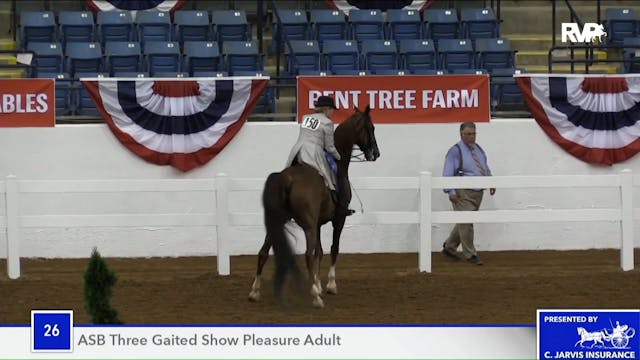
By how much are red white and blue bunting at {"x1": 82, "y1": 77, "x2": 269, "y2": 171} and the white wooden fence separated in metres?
1.76

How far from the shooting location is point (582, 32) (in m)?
21.1

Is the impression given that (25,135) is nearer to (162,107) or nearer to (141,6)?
(162,107)

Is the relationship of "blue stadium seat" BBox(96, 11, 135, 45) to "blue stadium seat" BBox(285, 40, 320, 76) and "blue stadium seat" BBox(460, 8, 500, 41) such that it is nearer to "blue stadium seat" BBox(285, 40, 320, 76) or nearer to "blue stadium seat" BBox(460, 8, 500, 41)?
"blue stadium seat" BBox(285, 40, 320, 76)

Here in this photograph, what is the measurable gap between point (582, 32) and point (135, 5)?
7.35 metres

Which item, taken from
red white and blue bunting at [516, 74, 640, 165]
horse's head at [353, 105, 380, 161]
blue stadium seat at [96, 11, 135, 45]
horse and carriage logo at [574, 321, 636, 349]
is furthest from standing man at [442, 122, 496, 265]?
horse and carriage logo at [574, 321, 636, 349]

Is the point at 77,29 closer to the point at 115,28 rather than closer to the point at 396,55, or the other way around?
the point at 115,28

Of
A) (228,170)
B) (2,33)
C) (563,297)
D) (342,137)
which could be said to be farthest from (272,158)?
(2,33)

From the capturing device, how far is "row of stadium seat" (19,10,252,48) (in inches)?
850

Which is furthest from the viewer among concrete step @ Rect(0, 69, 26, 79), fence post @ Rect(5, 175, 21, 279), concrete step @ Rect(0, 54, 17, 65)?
concrete step @ Rect(0, 54, 17, 65)

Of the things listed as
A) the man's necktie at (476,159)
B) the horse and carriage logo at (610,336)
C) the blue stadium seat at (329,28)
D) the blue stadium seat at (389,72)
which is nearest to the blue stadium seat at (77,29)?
the blue stadium seat at (329,28)

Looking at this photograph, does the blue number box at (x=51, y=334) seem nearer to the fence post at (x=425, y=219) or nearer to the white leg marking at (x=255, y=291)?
the white leg marking at (x=255, y=291)

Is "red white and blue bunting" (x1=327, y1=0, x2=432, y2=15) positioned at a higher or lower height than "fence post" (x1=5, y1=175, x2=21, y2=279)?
higher

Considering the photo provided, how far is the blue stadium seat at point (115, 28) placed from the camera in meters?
21.6

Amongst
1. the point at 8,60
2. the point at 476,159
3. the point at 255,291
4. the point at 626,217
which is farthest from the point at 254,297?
the point at 8,60
